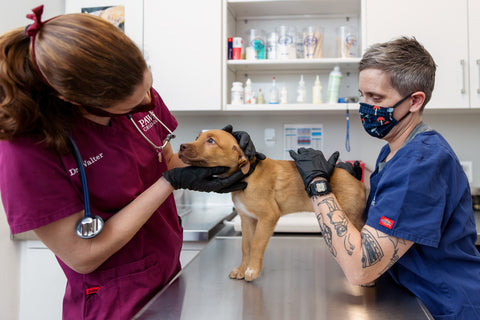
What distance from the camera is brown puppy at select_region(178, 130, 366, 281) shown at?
1129 millimetres

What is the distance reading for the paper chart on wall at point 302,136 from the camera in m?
2.46

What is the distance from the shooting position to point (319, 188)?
1.04 meters

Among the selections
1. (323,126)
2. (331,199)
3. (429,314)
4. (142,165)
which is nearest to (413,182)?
(331,199)

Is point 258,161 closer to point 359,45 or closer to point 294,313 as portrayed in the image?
point 294,313

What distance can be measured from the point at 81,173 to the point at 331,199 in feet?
2.22

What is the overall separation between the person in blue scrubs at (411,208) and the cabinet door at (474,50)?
1.28 meters

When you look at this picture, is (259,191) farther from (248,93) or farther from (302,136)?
(302,136)

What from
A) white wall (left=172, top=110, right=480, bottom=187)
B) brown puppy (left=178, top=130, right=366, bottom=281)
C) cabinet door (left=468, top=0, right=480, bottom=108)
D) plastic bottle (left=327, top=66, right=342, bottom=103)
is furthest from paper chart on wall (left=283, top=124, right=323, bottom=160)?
brown puppy (left=178, top=130, right=366, bottom=281)

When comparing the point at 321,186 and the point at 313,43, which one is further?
the point at 313,43

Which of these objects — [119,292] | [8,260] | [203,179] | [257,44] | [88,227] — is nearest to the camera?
[88,227]

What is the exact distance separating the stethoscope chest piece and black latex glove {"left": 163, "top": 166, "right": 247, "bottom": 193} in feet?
0.72

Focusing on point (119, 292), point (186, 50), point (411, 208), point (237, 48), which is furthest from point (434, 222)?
point (186, 50)

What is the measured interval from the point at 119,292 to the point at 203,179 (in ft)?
1.26

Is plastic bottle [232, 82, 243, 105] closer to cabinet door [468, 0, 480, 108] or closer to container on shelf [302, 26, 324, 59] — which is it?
container on shelf [302, 26, 324, 59]
